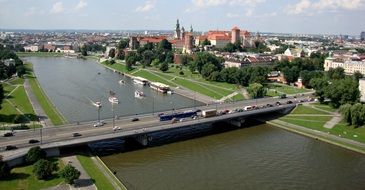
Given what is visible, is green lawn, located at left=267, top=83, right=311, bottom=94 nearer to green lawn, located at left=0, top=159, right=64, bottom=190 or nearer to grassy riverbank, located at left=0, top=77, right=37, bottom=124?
grassy riverbank, located at left=0, top=77, right=37, bottom=124

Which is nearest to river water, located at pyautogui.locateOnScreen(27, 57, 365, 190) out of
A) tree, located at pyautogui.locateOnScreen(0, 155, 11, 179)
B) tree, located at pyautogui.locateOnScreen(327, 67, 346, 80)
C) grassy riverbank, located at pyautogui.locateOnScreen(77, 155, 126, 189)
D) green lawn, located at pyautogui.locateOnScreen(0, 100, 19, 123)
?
grassy riverbank, located at pyautogui.locateOnScreen(77, 155, 126, 189)

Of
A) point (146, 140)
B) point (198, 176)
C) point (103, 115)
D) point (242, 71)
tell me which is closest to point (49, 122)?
point (103, 115)

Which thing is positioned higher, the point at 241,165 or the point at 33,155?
the point at 33,155

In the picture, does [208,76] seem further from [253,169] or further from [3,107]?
[253,169]

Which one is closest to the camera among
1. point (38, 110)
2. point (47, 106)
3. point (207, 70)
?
point (38, 110)

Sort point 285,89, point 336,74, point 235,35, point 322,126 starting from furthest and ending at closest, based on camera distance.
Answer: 1. point 235,35
2. point 336,74
3. point 285,89
4. point 322,126

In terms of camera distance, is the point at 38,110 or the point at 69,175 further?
the point at 38,110


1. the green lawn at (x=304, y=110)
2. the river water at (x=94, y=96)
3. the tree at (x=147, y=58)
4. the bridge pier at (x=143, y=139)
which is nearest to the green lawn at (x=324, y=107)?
the green lawn at (x=304, y=110)

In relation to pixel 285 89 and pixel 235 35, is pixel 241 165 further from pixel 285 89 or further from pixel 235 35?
pixel 235 35

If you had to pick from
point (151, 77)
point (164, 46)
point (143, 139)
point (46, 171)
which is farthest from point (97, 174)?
point (164, 46)
